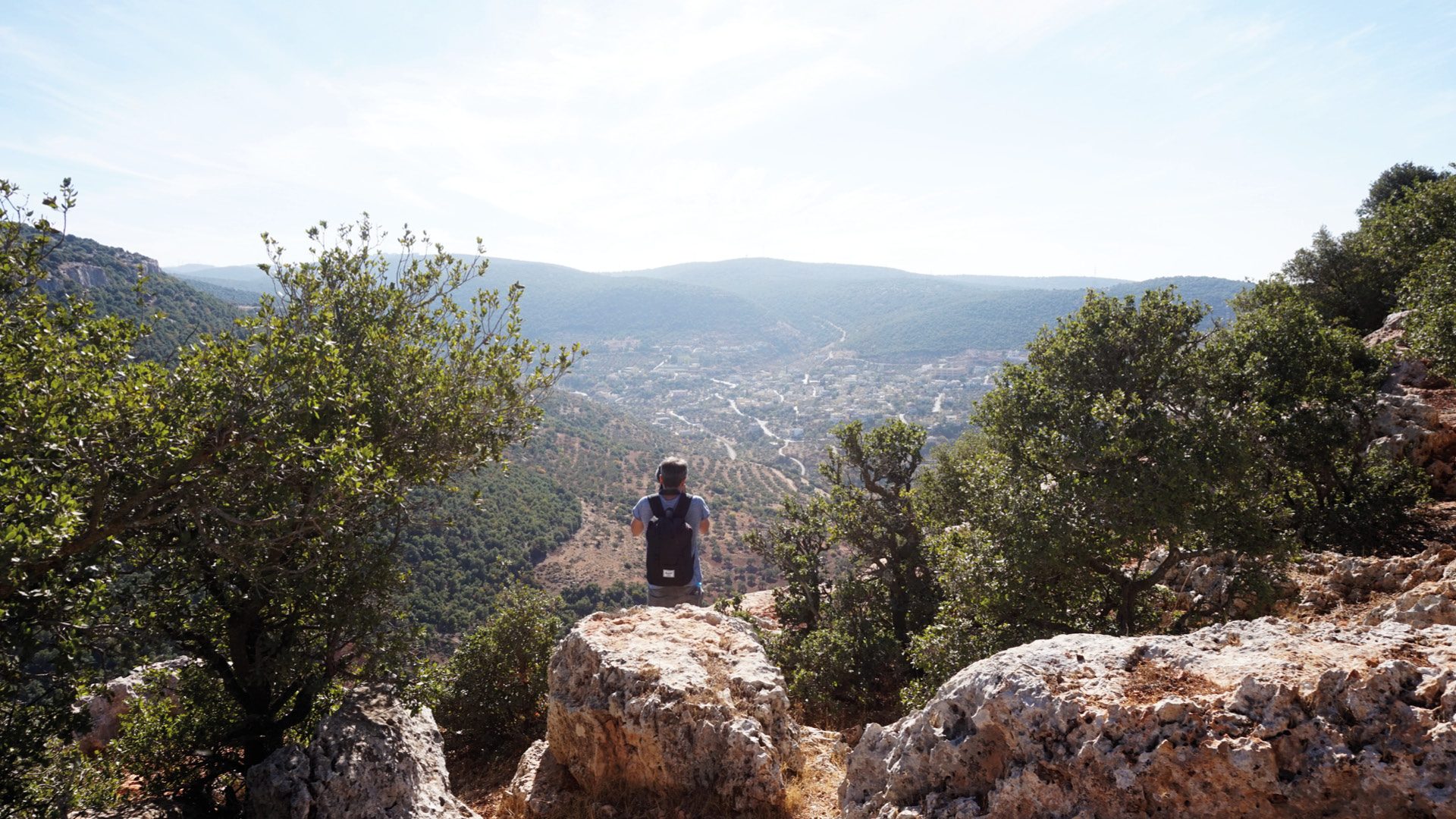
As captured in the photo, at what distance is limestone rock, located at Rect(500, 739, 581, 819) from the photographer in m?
8.60

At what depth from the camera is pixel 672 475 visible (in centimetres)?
1096

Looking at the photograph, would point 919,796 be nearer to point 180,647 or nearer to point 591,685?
point 591,685

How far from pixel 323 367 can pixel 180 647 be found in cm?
424

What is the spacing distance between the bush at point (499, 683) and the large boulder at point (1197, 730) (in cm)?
929

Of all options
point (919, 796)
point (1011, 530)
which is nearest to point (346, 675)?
point (919, 796)

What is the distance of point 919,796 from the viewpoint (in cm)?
575

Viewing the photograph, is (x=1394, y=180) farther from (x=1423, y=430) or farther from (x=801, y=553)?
(x=801, y=553)

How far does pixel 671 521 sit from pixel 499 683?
599 centimetres

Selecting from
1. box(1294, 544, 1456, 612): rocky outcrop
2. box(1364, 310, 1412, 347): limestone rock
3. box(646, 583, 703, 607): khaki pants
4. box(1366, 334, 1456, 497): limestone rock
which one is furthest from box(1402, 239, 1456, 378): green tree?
box(646, 583, 703, 607): khaki pants

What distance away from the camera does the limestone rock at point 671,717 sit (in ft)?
25.8

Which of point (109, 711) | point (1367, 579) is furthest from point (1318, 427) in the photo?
point (109, 711)

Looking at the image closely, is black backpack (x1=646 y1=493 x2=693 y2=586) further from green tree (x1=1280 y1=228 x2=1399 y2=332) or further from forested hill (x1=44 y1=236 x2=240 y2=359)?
forested hill (x1=44 y1=236 x2=240 y2=359)

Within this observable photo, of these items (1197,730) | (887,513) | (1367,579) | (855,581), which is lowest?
(855,581)

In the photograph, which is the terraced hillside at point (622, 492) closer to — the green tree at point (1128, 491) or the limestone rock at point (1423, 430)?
the limestone rock at point (1423, 430)
